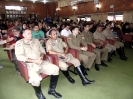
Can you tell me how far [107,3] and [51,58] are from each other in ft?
Result: 31.4

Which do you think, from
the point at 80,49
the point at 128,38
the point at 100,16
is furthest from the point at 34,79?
the point at 100,16

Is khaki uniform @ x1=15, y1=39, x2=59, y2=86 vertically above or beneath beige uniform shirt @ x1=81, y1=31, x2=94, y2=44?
beneath

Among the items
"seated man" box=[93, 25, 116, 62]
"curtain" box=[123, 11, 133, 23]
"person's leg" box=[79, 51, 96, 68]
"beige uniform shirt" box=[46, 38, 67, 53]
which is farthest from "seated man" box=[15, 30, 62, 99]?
"curtain" box=[123, 11, 133, 23]

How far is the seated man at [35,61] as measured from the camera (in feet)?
7.00

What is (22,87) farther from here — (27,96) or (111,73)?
(111,73)

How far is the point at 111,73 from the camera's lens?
324cm

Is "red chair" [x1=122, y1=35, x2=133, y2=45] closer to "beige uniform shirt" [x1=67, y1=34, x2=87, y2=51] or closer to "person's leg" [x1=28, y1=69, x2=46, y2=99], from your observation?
"beige uniform shirt" [x1=67, y1=34, x2=87, y2=51]

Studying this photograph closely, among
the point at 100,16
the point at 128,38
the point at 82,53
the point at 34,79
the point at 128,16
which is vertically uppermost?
the point at 100,16

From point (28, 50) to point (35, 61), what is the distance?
29cm

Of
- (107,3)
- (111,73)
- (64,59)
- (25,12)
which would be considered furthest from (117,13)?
(25,12)

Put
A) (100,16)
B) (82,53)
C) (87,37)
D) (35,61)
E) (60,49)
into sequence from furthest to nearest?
(100,16) < (87,37) < (82,53) < (60,49) < (35,61)

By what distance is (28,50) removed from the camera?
2.30 metres

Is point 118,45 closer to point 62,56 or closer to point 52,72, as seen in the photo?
point 62,56

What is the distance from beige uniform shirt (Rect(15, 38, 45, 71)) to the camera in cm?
216
